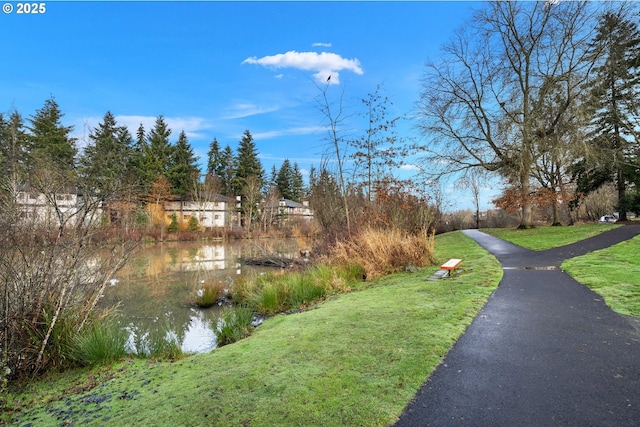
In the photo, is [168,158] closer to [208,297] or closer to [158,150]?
[158,150]

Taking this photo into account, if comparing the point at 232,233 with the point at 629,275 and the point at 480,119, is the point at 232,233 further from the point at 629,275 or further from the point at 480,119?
the point at 629,275

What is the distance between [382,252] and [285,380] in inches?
287

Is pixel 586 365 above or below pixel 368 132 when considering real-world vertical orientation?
below

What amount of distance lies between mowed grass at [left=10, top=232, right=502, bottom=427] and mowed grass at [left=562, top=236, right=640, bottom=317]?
2231 millimetres

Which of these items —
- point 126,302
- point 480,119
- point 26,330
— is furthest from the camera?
point 480,119

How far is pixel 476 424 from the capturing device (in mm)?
2506

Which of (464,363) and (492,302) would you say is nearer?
(464,363)

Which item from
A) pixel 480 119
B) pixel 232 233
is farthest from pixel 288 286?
pixel 232 233

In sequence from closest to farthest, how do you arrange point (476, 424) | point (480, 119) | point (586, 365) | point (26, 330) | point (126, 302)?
1. point (476, 424)
2. point (586, 365)
3. point (26, 330)
4. point (126, 302)
5. point (480, 119)

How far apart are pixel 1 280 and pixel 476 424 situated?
569 centimetres

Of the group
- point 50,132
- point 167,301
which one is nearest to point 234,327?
point 167,301

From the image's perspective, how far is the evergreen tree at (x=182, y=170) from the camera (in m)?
48.1

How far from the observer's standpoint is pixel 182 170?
49344 mm

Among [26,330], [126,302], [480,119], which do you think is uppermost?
[480,119]
